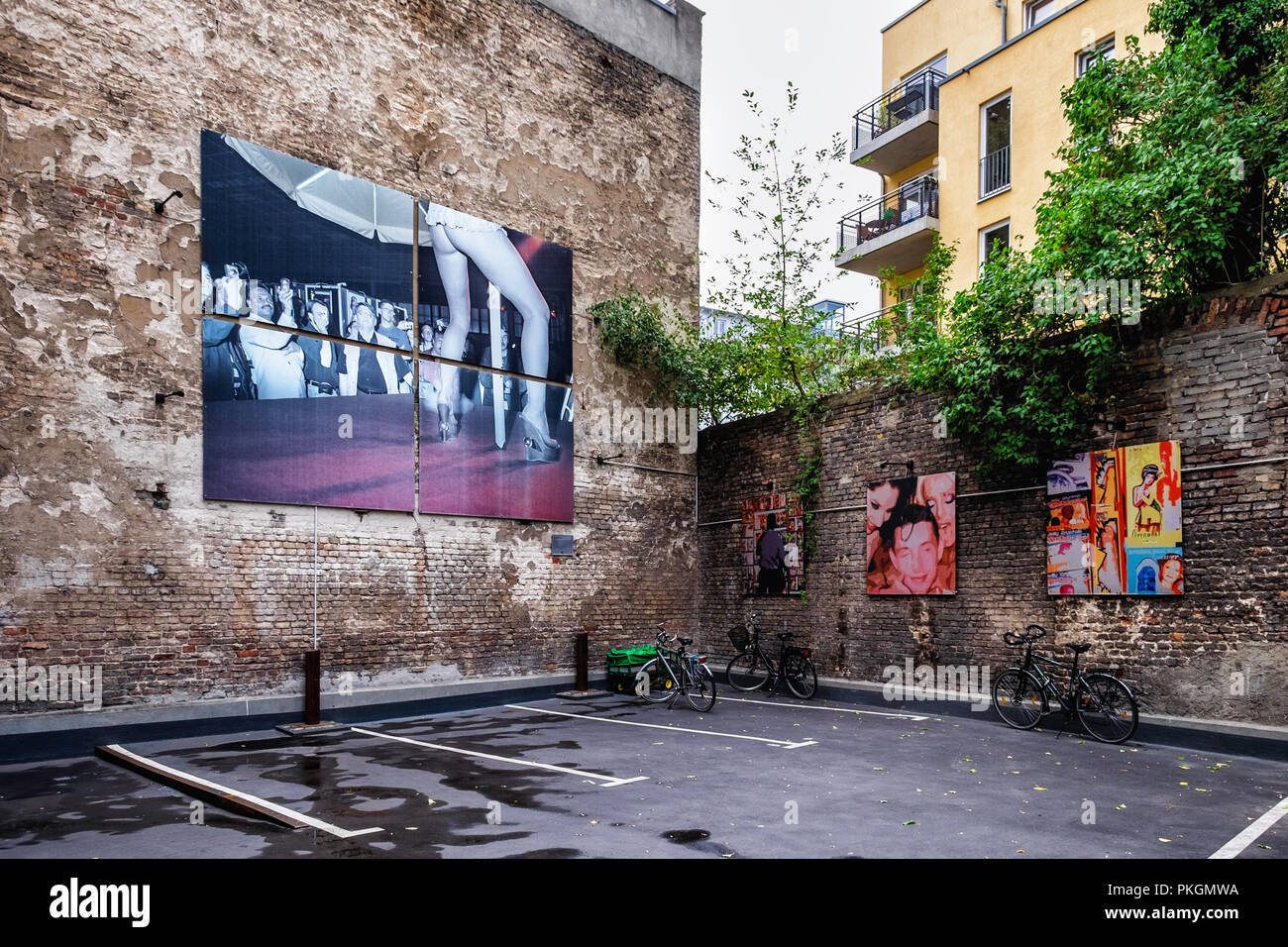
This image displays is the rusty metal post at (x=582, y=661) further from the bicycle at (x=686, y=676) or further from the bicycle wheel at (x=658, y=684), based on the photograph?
the bicycle at (x=686, y=676)

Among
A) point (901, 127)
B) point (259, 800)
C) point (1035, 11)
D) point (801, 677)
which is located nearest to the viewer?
point (259, 800)

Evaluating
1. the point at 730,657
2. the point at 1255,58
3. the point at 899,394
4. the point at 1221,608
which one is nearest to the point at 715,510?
the point at 730,657

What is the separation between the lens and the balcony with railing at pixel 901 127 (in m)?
20.7

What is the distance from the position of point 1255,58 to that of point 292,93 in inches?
471

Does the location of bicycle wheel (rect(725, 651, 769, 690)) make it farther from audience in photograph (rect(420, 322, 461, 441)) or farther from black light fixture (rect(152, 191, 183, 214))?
black light fixture (rect(152, 191, 183, 214))

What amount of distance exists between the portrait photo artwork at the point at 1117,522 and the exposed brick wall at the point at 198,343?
23.8 feet

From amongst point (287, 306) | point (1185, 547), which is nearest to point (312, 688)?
point (287, 306)

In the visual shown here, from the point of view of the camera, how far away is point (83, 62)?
10359 millimetres

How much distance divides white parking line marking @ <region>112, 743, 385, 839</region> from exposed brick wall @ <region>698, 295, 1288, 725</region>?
331 inches

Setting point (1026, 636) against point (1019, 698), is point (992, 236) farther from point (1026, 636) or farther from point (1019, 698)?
point (1019, 698)

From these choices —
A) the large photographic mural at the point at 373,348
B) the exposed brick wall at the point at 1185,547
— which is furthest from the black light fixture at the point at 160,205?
the exposed brick wall at the point at 1185,547

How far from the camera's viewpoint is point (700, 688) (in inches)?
496

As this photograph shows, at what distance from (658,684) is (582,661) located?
130 centimetres

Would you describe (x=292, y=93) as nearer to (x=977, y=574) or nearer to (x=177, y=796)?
(x=177, y=796)
